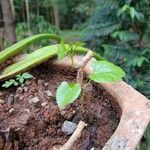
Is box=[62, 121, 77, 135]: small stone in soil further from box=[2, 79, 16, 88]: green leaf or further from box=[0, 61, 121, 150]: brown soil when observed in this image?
box=[2, 79, 16, 88]: green leaf

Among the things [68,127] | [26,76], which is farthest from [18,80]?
[68,127]

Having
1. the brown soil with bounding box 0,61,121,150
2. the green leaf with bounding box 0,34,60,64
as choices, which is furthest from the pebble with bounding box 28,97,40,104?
the green leaf with bounding box 0,34,60,64

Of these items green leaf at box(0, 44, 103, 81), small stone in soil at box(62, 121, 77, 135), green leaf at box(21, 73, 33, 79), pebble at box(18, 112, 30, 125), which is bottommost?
small stone in soil at box(62, 121, 77, 135)

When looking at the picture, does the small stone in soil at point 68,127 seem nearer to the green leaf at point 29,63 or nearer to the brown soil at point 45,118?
the brown soil at point 45,118

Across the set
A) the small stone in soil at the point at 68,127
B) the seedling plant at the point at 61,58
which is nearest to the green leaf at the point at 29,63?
the seedling plant at the point at 61,58

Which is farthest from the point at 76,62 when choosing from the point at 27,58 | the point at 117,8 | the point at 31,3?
the point at 31,3

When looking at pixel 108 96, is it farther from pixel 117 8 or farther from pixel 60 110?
pixel 117 8

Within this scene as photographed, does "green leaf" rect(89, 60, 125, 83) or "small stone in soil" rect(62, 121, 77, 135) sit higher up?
"green leaf" rect(89, 60, 125, 83)
